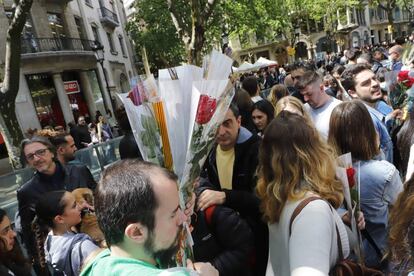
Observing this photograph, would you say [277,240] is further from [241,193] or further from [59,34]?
[59,34]

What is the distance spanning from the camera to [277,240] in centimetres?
154

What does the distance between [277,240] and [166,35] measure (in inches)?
878

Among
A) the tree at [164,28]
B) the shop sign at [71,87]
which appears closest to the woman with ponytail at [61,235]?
the tree at [164,28]

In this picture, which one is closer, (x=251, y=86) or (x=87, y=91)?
(x=251, y=86)

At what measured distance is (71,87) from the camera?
18938 mm

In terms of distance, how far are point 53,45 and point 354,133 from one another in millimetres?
17889

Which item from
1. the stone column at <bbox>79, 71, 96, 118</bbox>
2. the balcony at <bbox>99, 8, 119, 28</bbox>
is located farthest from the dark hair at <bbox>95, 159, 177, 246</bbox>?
the balcony at <bbox>99, 8, 119, 28</bbox>

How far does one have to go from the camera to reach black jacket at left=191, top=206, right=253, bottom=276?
5.35 ft

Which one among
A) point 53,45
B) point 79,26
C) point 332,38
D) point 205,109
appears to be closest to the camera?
point 205,109

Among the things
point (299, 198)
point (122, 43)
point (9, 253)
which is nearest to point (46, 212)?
point (9, 253)

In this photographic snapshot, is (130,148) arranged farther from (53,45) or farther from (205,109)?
(53,45)

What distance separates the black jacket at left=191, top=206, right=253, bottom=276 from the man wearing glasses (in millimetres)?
1781

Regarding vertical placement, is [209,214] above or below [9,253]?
above

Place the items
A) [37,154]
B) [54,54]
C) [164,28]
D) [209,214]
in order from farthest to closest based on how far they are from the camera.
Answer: [164,28] < [54,54] < [37,154] < [209,214]
